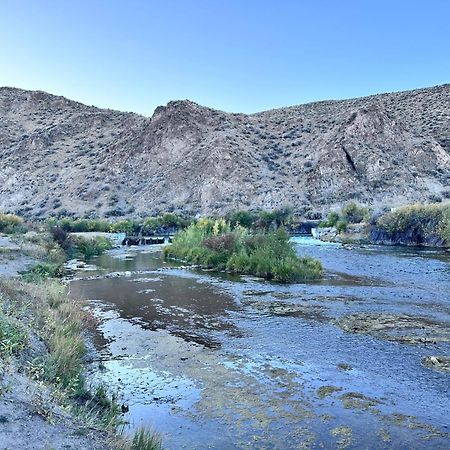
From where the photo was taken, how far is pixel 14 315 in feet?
29.7

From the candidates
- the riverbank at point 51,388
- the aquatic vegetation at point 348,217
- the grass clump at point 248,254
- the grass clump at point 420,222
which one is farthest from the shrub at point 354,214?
the riverbank at point 51,388

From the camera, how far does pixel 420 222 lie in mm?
35531

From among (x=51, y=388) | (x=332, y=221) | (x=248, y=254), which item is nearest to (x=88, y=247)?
(x=248, y=254)

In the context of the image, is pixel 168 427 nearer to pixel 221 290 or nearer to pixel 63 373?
pixel 63 373

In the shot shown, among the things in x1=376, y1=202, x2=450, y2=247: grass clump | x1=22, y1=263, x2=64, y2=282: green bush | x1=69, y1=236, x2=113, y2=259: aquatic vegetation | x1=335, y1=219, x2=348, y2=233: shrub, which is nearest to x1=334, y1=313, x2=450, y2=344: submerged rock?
x1=22, y1=263, x2=64, y2=282: green bush

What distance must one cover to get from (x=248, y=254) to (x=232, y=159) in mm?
42986

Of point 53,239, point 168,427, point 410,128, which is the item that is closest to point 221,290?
point 168,427

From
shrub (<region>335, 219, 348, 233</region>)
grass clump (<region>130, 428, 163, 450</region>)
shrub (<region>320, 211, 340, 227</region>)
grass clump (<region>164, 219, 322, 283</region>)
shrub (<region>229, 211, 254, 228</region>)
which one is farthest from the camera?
shrub (<region>320, 211, 340, 227</region>)

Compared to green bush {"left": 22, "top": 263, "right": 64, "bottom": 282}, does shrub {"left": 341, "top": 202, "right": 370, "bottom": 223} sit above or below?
above

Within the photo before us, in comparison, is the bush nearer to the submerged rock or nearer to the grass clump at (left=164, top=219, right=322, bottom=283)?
the grass clump at (left=164, top=219, right=322, bottom=283)

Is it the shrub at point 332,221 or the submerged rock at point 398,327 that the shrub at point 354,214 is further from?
the submerged rock at point 398,327

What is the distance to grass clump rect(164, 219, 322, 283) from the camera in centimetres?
2047

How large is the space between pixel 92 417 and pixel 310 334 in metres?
6.68

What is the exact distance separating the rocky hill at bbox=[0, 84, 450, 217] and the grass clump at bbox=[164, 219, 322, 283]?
27878 millimetres
